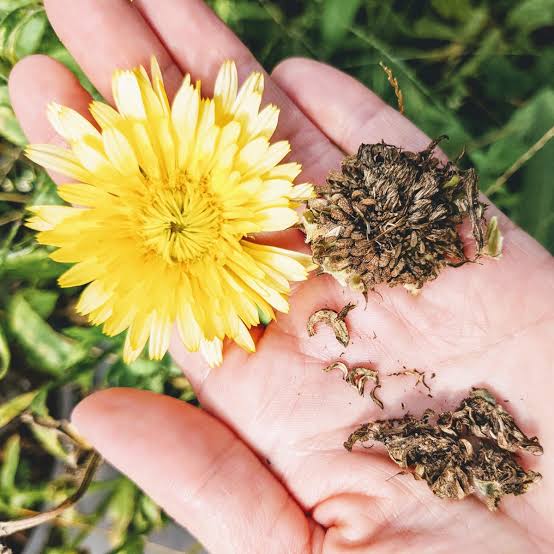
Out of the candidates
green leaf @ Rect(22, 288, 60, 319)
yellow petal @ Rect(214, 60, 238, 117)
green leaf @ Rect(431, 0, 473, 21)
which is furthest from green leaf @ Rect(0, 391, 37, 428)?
green leaf @ Rect(431, 0, 473, 21)

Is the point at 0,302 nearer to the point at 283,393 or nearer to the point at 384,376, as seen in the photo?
the point at 283,393

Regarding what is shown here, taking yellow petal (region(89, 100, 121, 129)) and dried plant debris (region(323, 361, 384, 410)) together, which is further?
dried plant debris (region(323, 361, 384, 410))

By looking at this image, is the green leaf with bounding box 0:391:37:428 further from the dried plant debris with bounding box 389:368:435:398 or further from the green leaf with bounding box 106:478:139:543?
the dried plant debris with bounding box 389:368:435:398

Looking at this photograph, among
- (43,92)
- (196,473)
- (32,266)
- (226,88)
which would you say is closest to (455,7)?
(226,88)

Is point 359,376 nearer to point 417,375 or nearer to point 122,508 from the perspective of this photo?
point 417,375

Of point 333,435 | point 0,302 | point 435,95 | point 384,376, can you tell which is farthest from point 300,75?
point 0,302

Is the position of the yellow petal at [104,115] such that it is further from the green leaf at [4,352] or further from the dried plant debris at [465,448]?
the dried plant debris at [465,448]

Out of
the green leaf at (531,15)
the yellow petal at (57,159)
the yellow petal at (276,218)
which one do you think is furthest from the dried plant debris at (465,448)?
the green leaf at (531,15)
